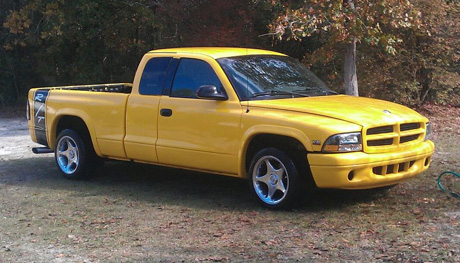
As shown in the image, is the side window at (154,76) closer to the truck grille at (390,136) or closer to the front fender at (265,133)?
the front fender at (265,133)

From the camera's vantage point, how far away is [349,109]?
24.2 feet

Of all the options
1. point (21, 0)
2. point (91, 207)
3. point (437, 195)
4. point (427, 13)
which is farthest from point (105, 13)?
point (437, 195)

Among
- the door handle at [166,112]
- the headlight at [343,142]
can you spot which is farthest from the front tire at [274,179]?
the door handle at [166,112]

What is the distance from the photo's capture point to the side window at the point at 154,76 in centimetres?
860

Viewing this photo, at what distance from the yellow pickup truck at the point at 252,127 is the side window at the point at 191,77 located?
1 centimetres

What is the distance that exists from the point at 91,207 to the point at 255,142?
78.9 inches

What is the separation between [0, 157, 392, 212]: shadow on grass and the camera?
788 centimetres

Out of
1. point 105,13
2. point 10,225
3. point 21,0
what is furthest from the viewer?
point 21,0

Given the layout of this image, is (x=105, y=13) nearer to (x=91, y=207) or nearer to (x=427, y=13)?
(x=427, y=13)

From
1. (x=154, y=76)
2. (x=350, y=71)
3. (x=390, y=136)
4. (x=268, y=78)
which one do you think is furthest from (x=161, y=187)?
(x=350, y=71)

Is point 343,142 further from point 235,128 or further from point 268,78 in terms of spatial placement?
point 268,78

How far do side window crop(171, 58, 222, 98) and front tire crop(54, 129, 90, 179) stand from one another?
74.3 inches

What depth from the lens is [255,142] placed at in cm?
770

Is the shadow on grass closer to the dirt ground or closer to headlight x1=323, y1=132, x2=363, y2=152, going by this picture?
the dirt ground
